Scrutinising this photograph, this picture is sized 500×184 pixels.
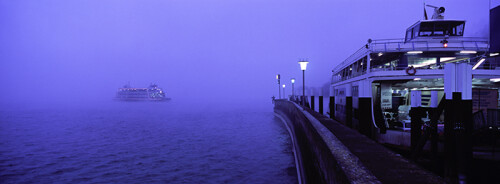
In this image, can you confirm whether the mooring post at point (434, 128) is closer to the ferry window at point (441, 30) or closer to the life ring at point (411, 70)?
the life ring at point (411, 70)

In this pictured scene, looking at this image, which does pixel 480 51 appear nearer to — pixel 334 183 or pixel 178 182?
pixel 334 183

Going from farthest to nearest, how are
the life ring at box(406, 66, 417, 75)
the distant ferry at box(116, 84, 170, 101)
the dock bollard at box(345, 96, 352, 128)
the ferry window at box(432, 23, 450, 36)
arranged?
1. the distant ferry at box(116, 84, 170, 101)
2. the ferry window at box(432, 23, 450, 36)
3. the dock bollard at box(345, 96, 352, 128)
4. the life ring at box(406, 66, 417, 75)

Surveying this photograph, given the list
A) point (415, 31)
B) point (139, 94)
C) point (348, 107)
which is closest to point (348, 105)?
point (348, 107)

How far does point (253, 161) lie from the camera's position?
18328 mm

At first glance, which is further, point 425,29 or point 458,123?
point 425,29

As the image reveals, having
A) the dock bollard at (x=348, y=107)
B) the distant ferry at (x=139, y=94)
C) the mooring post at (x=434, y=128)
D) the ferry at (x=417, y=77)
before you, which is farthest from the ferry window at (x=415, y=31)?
the distant ferry at (x=139, y=94)

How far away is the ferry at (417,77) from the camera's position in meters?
12.7

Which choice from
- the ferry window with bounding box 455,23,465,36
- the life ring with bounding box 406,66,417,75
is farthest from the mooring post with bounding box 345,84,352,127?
the ferry window with bounding box 455,23,465,36

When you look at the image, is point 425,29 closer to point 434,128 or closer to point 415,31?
point 415,31

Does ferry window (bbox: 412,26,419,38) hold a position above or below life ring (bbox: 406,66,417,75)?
above

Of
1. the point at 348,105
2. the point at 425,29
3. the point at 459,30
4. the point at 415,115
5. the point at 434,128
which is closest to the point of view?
the point at 434,128

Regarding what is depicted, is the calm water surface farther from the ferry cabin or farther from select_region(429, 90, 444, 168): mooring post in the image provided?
select_region(429, 90, 444, 168): mooring post

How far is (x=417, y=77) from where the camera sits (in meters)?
15.0

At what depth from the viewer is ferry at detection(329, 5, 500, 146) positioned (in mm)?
12711
